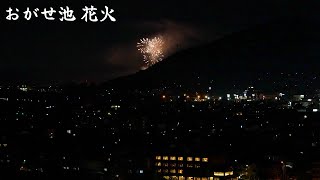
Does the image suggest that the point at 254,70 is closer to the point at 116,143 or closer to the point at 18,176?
the point at 116,143

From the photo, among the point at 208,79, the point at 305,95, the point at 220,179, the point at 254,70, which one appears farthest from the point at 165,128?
the point at 254,70

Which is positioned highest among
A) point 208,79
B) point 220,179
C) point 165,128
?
point 208,79

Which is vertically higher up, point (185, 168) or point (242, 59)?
point (242, 59)

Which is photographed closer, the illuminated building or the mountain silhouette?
the illuminated building

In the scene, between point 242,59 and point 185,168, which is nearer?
point 185,168

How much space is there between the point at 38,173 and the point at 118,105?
50.5 ft

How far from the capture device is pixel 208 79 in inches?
1641

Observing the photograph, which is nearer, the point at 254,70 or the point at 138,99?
the point at 138,99

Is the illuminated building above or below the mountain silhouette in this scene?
below

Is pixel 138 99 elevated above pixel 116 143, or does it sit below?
above

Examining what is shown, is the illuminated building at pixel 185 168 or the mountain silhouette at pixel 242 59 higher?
the mountain silhouette at pixel 242 59

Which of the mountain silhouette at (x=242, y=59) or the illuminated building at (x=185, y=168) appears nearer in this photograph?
the illuminated building at (x=185, y=168)

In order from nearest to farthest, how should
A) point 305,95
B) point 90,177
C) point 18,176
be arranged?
point 18,176 < point 90,177 < point 305,95

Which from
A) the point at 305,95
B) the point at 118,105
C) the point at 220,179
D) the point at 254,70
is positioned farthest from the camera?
the point at 254,70
